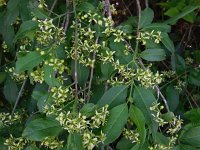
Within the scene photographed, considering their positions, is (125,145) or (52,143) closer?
(52,143)

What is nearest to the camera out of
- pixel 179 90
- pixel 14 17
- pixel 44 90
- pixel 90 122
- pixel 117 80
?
pixel 90 122

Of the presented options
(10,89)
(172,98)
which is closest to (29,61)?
(10,89)

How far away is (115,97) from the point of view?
1385mm

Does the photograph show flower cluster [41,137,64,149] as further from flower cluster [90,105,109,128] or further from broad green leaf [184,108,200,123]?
broad green leaf [184,108,200,123]

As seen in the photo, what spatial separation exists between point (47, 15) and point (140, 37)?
0.34 metres

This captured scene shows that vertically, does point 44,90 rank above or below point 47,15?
below

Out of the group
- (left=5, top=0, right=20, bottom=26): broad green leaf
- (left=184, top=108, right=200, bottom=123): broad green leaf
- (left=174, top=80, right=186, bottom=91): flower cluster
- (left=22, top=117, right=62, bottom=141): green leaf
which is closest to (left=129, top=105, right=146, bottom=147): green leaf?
(left=22, top=117, right=62, bottom=141): green leaf

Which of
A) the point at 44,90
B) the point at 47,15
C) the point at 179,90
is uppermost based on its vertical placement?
the point at 47,15

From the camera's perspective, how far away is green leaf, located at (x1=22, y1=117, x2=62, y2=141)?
133 cm

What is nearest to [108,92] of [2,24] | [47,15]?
[47,15]

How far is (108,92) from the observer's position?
1.40 m

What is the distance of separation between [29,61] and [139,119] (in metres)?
0.39

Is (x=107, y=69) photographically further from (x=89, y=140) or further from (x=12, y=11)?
(x=12, y=11)

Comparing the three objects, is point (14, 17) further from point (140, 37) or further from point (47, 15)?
point (140, 37)
